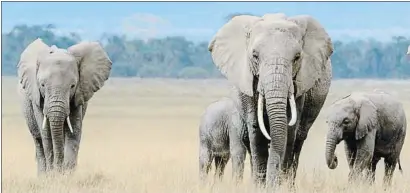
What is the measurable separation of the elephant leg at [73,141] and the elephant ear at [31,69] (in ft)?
1.11

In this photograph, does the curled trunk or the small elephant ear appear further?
the small elephant ear

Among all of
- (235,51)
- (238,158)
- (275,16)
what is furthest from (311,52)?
(238,158)

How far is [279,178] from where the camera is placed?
30.4 ft

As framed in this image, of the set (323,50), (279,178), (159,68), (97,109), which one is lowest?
(159,68)

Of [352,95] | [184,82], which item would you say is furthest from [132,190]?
[184,82]

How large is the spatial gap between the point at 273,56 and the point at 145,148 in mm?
13607

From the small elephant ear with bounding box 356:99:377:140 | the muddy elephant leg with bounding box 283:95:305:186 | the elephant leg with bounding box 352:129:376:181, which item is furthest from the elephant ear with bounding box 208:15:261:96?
the small elephant ear with bounding box 356:99:377:140

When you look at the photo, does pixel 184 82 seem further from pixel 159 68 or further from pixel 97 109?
pixel 97 109

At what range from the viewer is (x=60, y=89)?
10719mm

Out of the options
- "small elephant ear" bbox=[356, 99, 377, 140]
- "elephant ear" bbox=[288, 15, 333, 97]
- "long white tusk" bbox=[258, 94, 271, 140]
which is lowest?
"small elephant ear" bbox=[356, 99, 377, 140]

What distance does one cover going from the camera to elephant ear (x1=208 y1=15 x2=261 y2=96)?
910 cm

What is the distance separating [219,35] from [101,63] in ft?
7.60

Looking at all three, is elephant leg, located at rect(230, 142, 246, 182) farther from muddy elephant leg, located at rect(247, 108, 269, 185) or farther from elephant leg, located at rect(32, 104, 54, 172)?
elephant leg, located at rect(32, 104, 54, 172)

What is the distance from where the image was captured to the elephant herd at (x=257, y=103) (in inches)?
348
